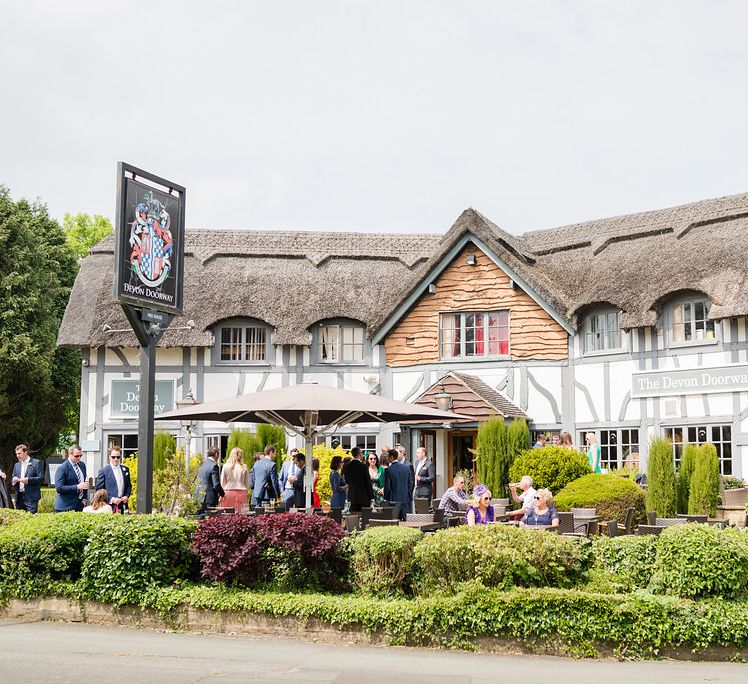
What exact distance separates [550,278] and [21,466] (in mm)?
14370

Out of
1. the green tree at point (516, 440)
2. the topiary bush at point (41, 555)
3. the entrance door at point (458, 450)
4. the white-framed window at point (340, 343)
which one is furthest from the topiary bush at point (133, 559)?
the white-framed window at point (340, 343)

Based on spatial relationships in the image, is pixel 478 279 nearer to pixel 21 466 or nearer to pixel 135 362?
pixel 135 362

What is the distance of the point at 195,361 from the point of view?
88.0 feet

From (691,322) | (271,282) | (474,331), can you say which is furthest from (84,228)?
(691,322)

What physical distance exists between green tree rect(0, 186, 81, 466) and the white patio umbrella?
21.6 metres

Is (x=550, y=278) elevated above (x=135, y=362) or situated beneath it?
elevated above

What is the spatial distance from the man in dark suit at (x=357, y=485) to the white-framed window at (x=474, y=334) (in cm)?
1026

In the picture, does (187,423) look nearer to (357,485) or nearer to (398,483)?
(398,483)

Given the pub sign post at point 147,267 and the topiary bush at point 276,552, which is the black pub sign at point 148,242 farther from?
the topiary bush at point 276,552

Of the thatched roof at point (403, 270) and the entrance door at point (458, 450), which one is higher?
the thatched roof at point (403, 270)

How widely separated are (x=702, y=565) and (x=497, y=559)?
6.40ft

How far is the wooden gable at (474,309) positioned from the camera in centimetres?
2439

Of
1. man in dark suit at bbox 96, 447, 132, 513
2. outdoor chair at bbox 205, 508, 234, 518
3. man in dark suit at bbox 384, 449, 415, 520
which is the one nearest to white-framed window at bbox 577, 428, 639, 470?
man in dark suit at bbox 384, 449, 415, 520

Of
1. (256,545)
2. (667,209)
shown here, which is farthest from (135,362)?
(256,545)
